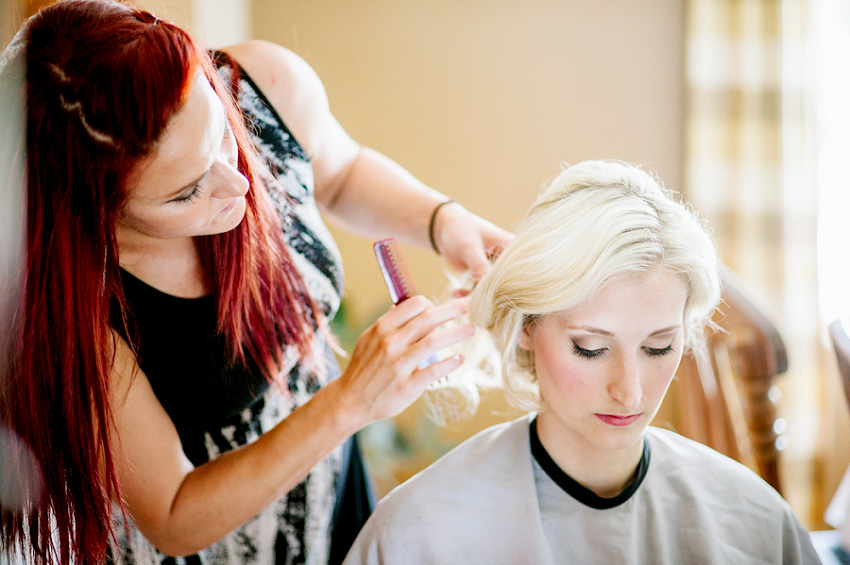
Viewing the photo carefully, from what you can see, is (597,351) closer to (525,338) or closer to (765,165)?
(525,338)

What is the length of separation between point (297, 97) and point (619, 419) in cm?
74

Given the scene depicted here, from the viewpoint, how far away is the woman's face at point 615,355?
98 cm

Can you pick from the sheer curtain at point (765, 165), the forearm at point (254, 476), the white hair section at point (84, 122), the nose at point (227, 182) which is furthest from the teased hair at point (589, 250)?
the sheer curtain at point (765, 165)

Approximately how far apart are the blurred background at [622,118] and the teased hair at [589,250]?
150cm

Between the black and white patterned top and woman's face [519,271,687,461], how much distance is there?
0.42m

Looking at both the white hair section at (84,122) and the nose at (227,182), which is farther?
the nose at (227,182)

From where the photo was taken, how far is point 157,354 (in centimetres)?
97

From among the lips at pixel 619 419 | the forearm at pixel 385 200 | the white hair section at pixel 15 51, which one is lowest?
the lips at pixel 619 419

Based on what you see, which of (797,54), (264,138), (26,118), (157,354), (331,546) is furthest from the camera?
(797,54)

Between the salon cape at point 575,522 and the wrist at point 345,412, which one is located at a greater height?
the wrist at point 345,412

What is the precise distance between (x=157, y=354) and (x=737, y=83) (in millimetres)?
2407

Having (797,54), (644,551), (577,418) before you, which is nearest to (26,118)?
(577,418)

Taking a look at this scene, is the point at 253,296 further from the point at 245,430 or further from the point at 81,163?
the point at 81,163

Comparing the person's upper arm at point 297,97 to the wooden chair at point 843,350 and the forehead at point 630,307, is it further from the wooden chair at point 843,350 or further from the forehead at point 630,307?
the wooden chair at point 843,350
